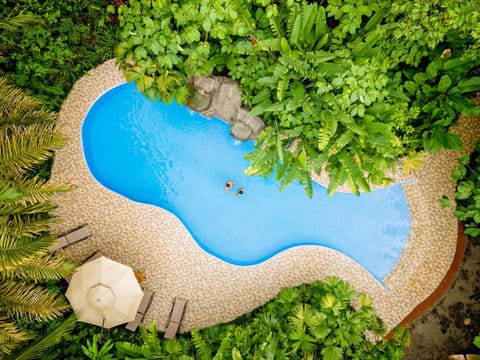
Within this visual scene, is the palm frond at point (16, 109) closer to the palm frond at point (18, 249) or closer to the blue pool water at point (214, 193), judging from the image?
the palm frond at point (18, 249)

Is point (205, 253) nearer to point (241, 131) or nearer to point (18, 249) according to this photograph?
point (241, 131)

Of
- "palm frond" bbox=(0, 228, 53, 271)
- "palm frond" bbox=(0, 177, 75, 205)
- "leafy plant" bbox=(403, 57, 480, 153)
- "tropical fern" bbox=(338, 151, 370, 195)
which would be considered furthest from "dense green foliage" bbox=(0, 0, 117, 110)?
"leafy plant" bbox=(403, 57, 480, 153)

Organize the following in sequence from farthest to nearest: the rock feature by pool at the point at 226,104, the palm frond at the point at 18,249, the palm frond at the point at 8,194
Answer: the rock feature by pool at the point at 226,104
the palm frond at the point at 18,249
the palm frond at the point at 8,194

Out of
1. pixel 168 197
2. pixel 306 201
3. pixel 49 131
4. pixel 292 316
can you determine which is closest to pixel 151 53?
pixel 49 131

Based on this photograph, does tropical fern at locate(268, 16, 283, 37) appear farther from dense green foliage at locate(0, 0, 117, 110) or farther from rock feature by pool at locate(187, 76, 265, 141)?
dense green foliage at locate(0, 0, 117, 110)

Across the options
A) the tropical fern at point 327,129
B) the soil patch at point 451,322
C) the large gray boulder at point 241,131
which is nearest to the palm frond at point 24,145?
the large gray boulder at point 241,131
